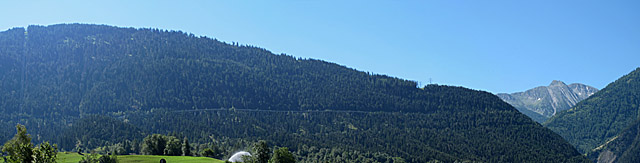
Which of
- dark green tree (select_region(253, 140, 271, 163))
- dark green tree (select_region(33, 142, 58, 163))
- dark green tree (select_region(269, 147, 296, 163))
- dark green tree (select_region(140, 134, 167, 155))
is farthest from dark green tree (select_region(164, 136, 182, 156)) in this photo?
dark green tree (select_region(33, 142, 58, 163))

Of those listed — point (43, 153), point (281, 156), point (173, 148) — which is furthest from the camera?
point (173, 148)

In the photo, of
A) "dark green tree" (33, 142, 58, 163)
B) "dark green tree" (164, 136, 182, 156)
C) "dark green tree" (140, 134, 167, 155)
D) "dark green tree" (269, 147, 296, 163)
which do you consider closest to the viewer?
"dark green tree" (33, 142, 58, 163)

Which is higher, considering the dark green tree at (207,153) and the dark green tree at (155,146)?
the dark green tree at (155,146)

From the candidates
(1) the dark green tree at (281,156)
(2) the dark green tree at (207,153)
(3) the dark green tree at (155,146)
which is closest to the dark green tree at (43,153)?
(1) the dark green tree at (281,156)

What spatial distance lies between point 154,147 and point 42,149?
125 m

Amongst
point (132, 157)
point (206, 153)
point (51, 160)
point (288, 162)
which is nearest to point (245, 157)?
point (288, 162)

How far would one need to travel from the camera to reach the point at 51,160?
231 feet

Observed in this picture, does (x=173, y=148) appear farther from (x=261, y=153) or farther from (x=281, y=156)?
(x=261, y=153)

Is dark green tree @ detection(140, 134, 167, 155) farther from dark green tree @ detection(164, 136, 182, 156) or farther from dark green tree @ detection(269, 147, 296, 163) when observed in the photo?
dark green tree @ detection(269, 147, 296, 163)

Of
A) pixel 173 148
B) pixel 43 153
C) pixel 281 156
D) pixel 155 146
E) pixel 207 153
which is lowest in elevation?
pixel 207 153

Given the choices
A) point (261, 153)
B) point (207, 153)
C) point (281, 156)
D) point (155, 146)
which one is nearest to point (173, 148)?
point (155, 146)

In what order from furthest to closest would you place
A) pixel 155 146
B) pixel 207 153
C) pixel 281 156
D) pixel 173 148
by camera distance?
pixel 207 153
pixel 155 146
pixel 173 148
pixel 281 156

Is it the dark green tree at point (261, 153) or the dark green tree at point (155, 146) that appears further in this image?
the dark green tree at point (155, 146)

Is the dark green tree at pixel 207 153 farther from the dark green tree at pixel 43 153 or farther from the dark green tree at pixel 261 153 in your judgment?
the dark green tree at pixel 43 153
